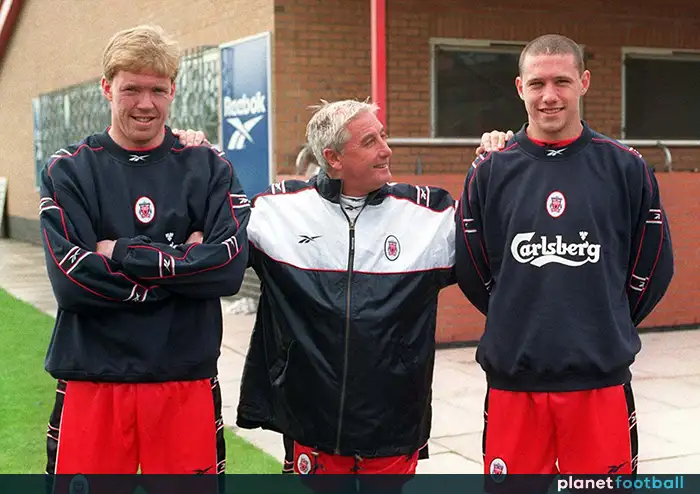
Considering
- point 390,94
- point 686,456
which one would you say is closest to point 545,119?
point 686,456

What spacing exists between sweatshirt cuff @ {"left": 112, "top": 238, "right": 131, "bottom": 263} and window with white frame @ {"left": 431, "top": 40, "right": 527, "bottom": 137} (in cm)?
765

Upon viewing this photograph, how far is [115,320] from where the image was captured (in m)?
3.42

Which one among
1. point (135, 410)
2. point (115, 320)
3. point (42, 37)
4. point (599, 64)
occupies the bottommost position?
point (135, 410)

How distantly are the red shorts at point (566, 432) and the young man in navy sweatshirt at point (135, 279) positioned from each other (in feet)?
3.33

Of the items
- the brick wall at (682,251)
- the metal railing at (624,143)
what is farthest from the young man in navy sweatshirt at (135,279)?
the brick wall at (682,251)

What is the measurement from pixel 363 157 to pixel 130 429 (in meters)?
1.25

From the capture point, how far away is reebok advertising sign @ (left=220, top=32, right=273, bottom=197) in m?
10.4

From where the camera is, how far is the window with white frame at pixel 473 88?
35.4 feet

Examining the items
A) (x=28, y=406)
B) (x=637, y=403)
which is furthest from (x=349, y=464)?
(x=28, y=406)

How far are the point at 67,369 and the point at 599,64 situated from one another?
9.38 m

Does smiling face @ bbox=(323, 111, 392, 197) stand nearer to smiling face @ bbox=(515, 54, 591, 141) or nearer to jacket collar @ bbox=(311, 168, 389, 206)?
jacket collar @ bbox=(311, 168, 389, 206)

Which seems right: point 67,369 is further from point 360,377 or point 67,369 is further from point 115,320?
point 360,377

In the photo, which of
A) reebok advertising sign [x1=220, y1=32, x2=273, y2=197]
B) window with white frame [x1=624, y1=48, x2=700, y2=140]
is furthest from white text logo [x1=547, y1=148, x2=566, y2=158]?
window with white frame [x1=624, y1=48, x2=700, y2=140]

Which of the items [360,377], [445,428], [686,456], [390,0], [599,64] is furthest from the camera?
[599,64]
